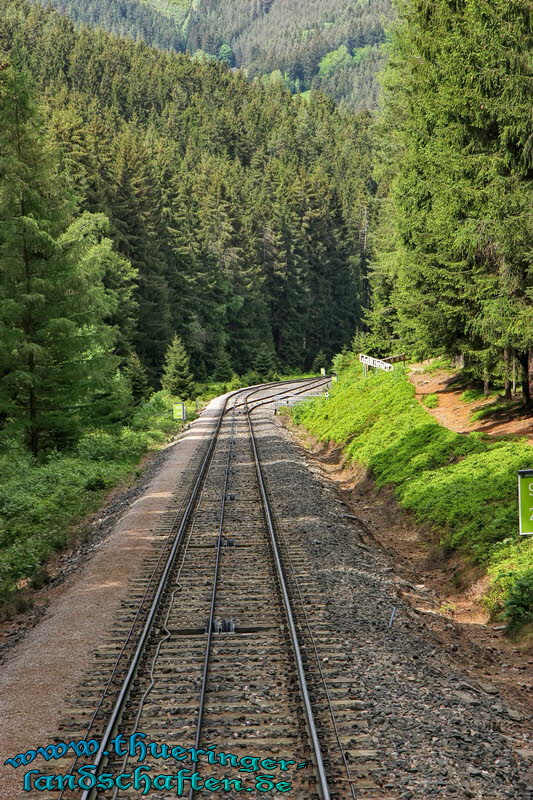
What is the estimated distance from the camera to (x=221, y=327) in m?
73.2

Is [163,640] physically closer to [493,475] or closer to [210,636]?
[210,636]

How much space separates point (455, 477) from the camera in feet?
61.6

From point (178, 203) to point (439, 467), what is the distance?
188ft

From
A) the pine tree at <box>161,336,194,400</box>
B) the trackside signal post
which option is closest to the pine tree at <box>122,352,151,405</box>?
the trackside signal post

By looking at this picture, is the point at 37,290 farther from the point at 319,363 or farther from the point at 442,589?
the point at 319,363

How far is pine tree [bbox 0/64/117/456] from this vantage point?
74.3 feet

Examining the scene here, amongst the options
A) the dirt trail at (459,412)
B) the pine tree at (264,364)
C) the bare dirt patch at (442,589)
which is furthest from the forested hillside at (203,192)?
the dirt trail at (459,412)

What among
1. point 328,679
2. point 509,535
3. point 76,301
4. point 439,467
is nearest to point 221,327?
point 76,301

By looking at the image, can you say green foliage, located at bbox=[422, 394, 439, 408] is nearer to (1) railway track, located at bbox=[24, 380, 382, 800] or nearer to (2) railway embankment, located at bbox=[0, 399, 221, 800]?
(2) railway embankment, located at bbox=[0, 399, 221, 800]

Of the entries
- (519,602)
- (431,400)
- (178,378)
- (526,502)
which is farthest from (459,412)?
(178,378)

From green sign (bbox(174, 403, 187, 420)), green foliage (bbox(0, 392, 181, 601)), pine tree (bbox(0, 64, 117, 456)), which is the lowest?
green foliage (bbox(0, 392, 181, 601))

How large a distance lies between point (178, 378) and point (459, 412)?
32823 millimetres

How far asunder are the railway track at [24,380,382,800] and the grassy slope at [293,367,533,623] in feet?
11.3

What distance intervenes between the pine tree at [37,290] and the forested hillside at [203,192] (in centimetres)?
34
